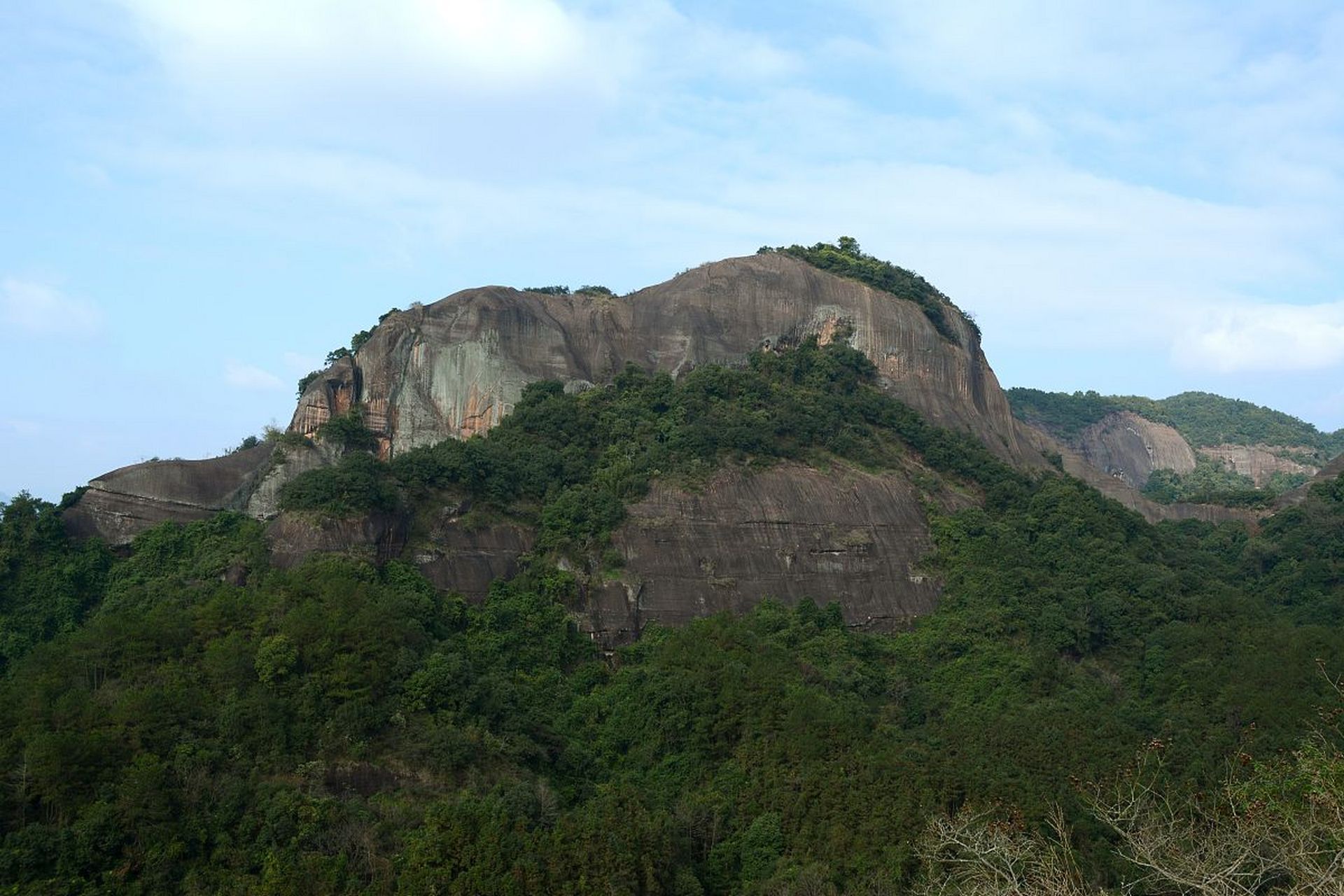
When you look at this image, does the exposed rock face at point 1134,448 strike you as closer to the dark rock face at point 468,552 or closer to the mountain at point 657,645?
the mountain at point 657,645

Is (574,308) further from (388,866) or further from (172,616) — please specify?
(388,866)

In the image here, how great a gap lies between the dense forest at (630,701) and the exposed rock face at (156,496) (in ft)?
2.93

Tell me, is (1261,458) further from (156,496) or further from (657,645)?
(156,496)

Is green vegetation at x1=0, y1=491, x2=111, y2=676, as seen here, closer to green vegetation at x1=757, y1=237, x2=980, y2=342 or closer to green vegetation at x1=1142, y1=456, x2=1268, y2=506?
green vegetation at x1=757, y1=237, x2=980, y2=342

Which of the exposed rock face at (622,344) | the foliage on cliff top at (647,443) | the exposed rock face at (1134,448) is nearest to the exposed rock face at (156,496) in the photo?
the foliage on cliff top at (647,443)

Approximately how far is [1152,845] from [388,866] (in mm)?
16046

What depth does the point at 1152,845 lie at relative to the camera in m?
15.8

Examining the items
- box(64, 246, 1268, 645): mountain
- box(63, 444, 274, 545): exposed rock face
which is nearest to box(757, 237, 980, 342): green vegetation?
box(64, 246, 1268, 645): mountain

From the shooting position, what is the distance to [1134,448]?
335ft

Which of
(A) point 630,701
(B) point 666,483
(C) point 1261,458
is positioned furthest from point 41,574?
(C) point 1261,458

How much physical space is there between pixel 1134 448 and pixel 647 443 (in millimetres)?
64817

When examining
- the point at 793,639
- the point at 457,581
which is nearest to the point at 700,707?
the point at 793,639

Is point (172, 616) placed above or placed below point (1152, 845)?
above

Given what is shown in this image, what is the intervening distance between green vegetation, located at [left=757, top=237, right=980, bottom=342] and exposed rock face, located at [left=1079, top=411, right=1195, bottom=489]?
4151cm
